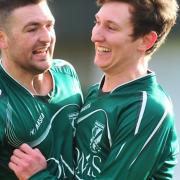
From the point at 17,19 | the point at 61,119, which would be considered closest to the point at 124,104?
the point at 61,119

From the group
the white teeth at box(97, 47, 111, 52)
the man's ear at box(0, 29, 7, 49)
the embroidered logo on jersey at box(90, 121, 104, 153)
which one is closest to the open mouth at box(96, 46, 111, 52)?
the white teeth at box(97, 47, 111, 52)

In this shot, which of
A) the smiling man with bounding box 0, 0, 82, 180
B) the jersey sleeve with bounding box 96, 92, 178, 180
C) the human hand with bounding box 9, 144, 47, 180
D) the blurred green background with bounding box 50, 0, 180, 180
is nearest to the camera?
the jersey sleeve with bounding box 96, 92, 178, 180

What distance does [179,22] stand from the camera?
972 cm

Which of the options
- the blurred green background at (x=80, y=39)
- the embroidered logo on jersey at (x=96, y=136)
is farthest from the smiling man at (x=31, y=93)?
the blurred green background at (x=80, y=39)

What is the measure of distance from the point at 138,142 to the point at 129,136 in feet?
0.19

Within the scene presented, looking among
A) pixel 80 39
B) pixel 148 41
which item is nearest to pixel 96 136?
pixel 148 41

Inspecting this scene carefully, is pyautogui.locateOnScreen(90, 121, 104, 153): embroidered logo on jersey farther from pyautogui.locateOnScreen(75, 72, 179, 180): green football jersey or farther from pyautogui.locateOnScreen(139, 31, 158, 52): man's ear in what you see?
pyautogui.locateOnScreen(139, 31, 158, 52): man's ear

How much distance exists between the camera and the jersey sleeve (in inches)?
151

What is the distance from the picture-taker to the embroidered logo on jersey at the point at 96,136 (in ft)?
13.3

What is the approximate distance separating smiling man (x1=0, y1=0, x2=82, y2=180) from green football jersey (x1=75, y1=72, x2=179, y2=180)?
0.13 metres

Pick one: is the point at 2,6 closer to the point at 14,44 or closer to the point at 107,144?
the point at 14,44

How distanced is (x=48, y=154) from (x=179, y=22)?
5817 mm

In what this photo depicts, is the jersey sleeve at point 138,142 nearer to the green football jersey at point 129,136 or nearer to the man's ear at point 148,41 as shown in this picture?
the green football jersey at point 129,136

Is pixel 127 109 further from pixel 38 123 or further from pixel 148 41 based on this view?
pixel 38 123
